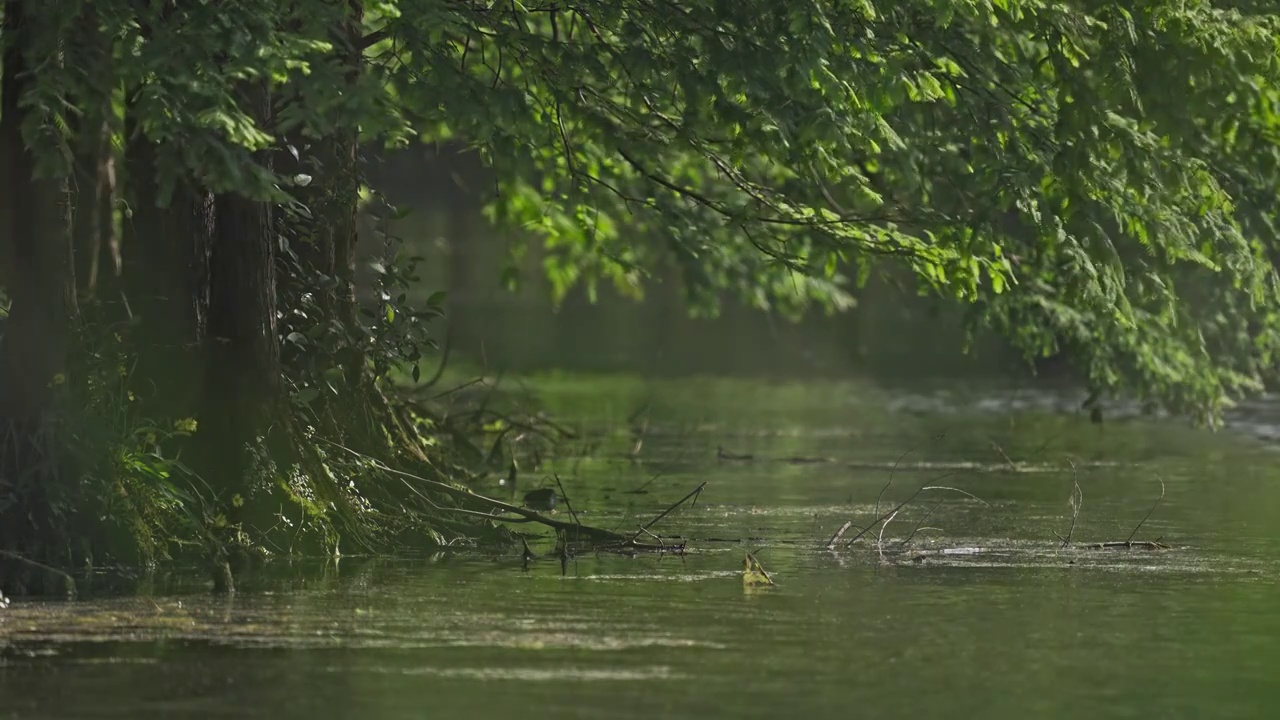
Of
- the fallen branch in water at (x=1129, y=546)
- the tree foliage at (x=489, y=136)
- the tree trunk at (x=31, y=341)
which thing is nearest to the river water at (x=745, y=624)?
the fallen branch in water at (x=1129, y=546)

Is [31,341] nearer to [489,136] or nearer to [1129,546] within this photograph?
[489,136]

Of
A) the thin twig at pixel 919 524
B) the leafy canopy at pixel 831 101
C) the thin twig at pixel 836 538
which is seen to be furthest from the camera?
the thin twig at pixel 919 524

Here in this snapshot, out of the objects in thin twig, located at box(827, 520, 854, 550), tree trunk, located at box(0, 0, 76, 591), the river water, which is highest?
tree trunk, located at box(0, 0, 76, 591)

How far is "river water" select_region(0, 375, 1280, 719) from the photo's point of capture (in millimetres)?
9492

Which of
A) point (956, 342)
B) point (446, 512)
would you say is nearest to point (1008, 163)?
point (446, 512)

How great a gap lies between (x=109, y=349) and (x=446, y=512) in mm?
2367

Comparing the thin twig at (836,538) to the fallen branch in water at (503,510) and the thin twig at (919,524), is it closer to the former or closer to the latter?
the thin twig at (919,524)

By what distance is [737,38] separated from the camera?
1355cm

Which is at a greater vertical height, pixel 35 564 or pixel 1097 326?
pixel 1097 326

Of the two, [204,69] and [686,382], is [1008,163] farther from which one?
[686,382]

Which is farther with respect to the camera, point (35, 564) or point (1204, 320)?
point (1204, 320)

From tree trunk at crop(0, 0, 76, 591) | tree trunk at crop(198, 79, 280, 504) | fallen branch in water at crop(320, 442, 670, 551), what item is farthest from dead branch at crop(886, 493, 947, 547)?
tree trunk at crop(0, 0, 76, 591)

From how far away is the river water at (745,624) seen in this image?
9.49 metres

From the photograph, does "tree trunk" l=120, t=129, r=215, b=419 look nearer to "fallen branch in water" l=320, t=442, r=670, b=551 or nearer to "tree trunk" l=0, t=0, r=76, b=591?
"tree trunk" l=0, t=0, r=76, b=591
